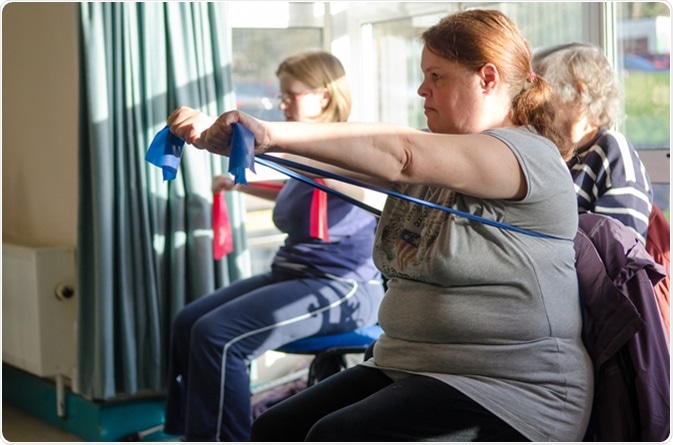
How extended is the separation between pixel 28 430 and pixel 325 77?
5.94ft

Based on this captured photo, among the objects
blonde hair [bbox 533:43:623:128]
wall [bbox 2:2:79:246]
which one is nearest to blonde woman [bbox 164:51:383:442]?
blonde hair [bbox 533:43:623:128]

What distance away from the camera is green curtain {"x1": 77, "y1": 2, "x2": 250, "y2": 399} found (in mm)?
3111

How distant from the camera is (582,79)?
7.46ft

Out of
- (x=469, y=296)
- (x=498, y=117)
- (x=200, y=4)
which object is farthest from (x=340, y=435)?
(x=200, y=4)

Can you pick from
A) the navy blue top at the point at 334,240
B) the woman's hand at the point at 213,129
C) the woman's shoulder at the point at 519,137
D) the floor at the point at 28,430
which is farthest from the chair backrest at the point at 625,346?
the floor at the point at 28,430

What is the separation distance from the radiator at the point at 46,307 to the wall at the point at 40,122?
5.3 inches

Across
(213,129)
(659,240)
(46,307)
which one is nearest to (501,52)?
(213,129)

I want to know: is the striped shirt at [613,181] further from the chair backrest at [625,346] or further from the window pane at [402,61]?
the window pane at [402,61]

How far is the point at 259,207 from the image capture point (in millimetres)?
3873

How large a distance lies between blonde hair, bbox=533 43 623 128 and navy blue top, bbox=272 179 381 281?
32.3 inches

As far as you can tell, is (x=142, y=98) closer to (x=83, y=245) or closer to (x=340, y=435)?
(x=83, y=245)

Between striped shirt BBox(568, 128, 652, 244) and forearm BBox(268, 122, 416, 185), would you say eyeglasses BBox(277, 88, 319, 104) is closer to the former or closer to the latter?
striped shirt BBox(568, 128, 652, 244)

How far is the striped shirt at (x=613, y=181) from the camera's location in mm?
2098

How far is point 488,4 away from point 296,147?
2022 mm
